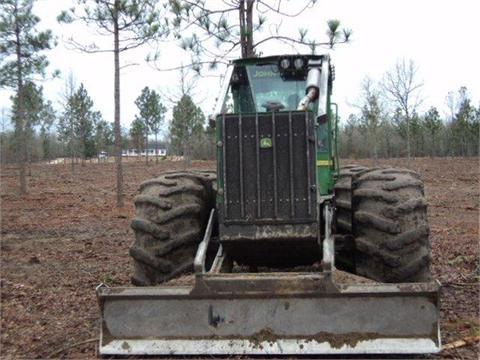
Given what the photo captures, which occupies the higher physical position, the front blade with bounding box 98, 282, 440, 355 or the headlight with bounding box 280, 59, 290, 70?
the headlight with bounding box 280, 59, 290, 70

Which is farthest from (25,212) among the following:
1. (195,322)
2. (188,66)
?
(195,322)

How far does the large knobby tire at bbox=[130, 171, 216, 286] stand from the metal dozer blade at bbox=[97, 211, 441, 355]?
0.88 metres

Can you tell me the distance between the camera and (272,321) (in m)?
4.32

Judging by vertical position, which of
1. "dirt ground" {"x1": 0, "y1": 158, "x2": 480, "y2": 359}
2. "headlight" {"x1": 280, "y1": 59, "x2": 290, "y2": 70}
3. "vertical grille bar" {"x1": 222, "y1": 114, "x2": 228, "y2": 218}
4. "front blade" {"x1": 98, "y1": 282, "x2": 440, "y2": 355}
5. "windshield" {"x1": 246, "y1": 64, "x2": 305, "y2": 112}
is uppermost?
"headlight" {"x1": 280, "y1": 59, "x2": 290, "y2": 70}

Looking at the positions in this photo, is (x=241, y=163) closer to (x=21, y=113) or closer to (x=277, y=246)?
(x=277, y=246)

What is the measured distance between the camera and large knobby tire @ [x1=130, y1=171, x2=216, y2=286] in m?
5.37

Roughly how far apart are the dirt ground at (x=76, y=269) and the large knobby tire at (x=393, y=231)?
60 centimetres

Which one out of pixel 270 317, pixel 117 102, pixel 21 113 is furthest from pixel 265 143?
pixel 21 113

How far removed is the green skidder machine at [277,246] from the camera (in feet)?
14.0

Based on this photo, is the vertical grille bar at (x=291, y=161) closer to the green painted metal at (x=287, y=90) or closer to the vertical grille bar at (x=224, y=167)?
the vertical grille bar at (x=224, y=167)

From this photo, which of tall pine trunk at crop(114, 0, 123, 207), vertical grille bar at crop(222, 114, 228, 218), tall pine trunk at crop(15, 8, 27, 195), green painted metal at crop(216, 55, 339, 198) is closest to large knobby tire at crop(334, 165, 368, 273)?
green painted metal at crop(216, 55, 339, 198)

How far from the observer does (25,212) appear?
1633 centimetres

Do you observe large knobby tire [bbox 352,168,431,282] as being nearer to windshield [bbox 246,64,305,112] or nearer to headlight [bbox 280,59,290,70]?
windshield [bbox 246,64,305,112]

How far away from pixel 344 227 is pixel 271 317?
1.93 m
